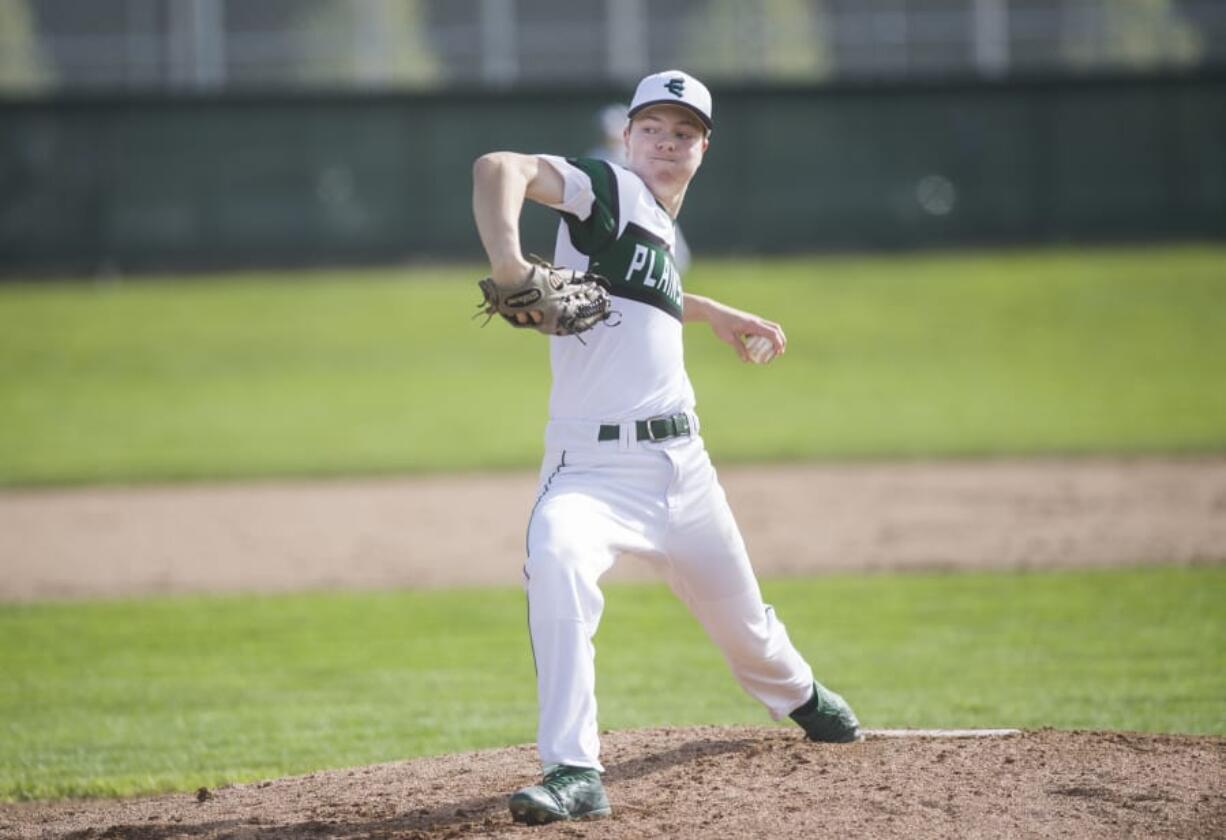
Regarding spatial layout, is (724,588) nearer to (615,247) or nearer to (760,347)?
(760,347)

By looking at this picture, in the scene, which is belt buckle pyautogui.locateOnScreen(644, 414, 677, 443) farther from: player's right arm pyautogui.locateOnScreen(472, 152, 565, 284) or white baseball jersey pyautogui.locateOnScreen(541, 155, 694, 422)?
player's right arm pyautogui.locateOnScreen(472, 152, 565, 284)

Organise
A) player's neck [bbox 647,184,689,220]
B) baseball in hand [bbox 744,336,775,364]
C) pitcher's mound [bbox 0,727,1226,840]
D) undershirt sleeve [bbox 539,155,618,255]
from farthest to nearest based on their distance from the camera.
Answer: baseball in hand [bbox 744,336,775,364] → player's neck [bbox 647,184,689,220] → undershirt sleeve [bbox 539,155,618,255] → pitcher's mound [bbox 0,727,1226,840]

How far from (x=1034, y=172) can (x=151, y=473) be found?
13487mm

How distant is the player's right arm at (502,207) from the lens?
12.8 ft

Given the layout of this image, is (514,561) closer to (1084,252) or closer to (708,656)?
(708,656)

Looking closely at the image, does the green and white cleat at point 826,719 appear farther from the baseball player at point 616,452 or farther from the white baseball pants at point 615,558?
the baseball player at point 616,452

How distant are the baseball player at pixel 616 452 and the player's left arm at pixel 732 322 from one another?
258 mm

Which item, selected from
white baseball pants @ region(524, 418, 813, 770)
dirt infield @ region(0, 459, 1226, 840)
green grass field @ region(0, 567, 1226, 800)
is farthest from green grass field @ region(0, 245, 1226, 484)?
white baseball pants @ region(524, 418, 813, 770)

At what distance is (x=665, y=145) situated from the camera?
4645mm

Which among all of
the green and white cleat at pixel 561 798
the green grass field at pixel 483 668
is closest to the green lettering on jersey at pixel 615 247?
the green and white cleat at pixel 561 798

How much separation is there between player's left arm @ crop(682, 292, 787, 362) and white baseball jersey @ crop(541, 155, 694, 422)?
17.6 inches

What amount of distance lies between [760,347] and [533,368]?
14663 mm

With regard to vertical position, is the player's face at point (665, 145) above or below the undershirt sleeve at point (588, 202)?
above

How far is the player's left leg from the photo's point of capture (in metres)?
4.59
